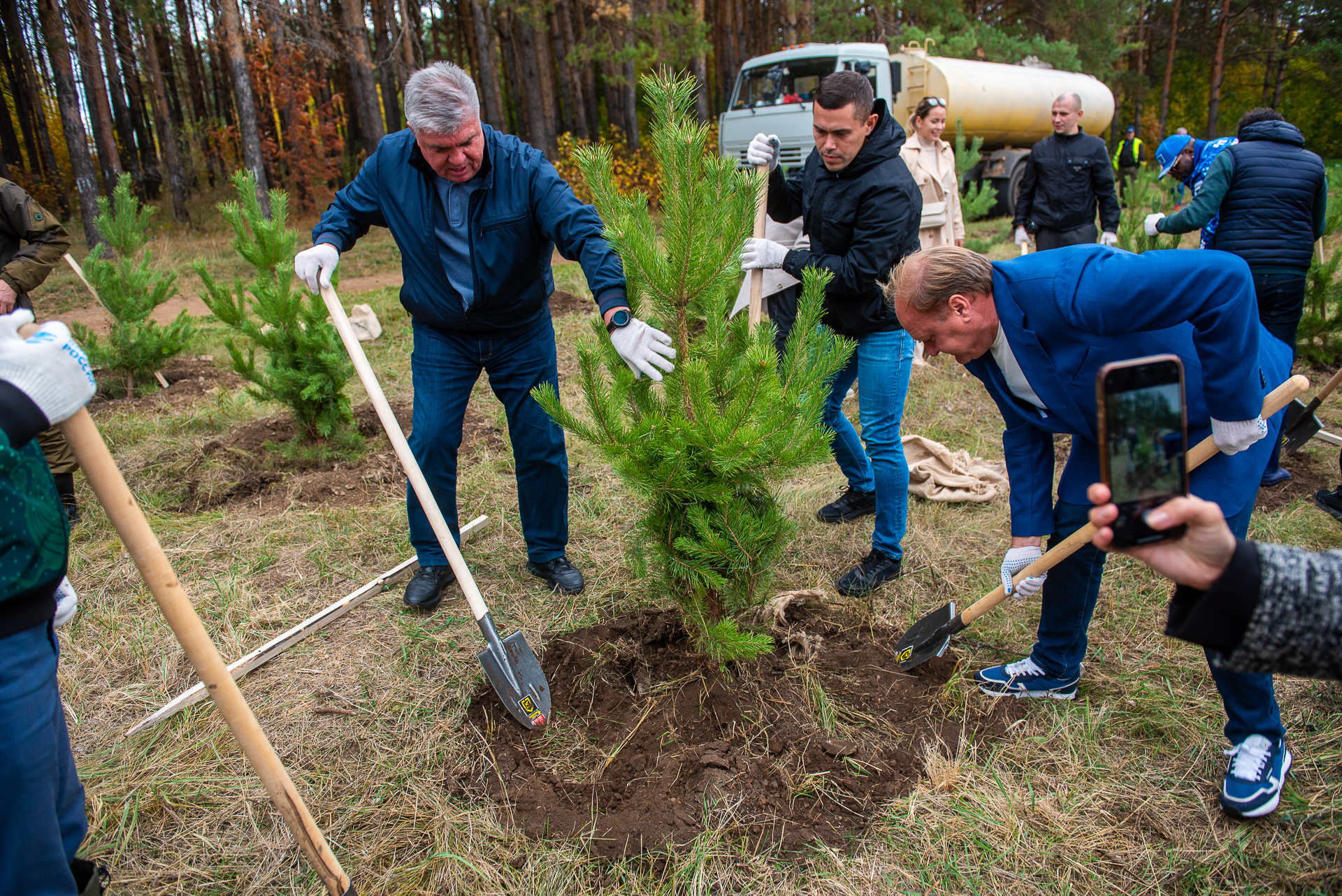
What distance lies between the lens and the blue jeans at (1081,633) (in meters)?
2.04

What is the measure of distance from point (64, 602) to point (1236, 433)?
2749 mm

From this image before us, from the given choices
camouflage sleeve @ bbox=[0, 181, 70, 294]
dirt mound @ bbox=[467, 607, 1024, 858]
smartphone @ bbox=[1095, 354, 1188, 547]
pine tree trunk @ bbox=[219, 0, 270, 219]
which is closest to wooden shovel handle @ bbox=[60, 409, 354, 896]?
dirt mound @ bbox=[467, 607, 1024, 858]

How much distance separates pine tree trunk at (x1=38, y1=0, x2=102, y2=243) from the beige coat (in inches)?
400

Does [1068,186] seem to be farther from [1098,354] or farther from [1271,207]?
[1098,354]

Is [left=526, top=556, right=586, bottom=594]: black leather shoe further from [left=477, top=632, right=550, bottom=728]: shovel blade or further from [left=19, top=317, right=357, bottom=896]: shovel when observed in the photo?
[left=19, top=317, right=357, bottom=896]: shovel

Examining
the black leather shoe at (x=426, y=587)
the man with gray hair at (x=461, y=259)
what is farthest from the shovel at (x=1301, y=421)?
the black leather shoe at (x=426, y=587)

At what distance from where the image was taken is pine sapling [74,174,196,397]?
5.14 m

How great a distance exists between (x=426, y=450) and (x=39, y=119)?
22064 mm

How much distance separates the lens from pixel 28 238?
3.75 meters

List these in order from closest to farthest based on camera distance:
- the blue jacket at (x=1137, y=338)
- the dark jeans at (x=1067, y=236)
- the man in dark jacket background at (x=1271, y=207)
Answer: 1. the blue jacket at (x=1137, y=338)
2. the man in dark jacket background at (x=1271, y=207)
3. the dark jeans at (x=1067, y=236)

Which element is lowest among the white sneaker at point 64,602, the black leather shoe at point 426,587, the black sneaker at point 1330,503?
the black sneaker at point 1330,503

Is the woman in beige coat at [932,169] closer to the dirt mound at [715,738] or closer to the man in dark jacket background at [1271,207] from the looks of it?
the man in dark jacket background at [1271,207]

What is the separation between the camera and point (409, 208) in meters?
2.74

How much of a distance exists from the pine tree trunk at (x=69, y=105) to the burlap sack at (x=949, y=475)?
10748 mm
